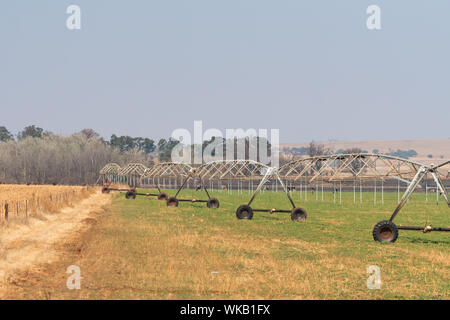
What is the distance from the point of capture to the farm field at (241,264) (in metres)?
12.9

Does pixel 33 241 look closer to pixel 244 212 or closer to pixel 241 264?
pixel 241 264

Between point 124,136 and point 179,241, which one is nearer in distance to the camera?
point 179,241

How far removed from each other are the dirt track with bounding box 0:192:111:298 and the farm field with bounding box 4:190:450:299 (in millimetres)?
572

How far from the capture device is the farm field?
12945 mm

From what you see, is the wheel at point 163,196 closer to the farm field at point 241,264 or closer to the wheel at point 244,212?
the wheel at point 244,212

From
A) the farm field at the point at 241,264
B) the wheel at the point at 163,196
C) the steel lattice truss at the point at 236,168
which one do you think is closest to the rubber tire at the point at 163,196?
the wheel at the point at 163,196

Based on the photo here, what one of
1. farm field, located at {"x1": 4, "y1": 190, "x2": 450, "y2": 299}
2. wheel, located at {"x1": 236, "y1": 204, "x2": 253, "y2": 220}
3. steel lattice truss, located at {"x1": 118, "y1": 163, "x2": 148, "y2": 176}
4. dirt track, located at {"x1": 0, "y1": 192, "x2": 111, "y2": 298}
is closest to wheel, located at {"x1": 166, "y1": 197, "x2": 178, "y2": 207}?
dirt track, located at {"x1": 0, "y1": 192, "x2": 111, "y2": 298}

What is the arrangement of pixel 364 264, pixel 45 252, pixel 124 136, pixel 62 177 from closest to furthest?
pixel 364 264 → pixel 45 252 → pixel 62 177 → pixel 124 136

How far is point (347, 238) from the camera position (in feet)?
79.6

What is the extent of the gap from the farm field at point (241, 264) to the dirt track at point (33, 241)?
1.88 feet

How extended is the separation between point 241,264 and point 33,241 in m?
10.1

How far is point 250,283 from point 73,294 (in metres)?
4.26
